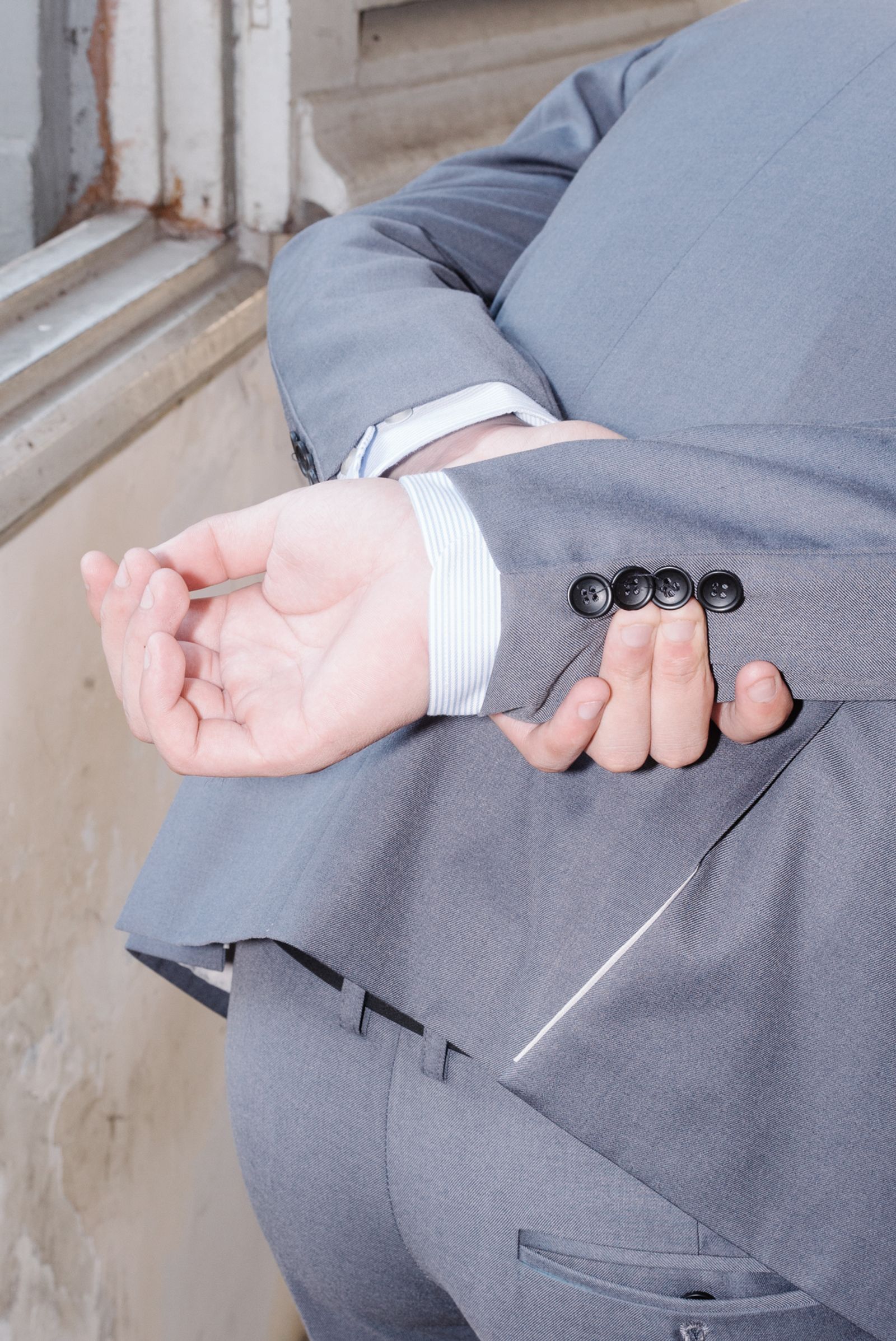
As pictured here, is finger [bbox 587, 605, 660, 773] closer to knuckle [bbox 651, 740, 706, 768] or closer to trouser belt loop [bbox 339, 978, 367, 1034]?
knuckle [bbox 651, 740, 706, 768]

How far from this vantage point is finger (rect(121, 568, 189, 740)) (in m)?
0.59

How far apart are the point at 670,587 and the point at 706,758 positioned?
0.11 meters

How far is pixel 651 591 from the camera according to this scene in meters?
0.52

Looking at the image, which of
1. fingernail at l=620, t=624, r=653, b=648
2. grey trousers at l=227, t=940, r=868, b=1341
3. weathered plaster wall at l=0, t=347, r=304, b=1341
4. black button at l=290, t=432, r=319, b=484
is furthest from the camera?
weathered plaster wall at l=0, t=347, r=304, b=1341

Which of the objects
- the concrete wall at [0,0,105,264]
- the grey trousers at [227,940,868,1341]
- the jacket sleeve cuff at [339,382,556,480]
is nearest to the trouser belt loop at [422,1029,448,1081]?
the grey trousers at [227,940,868,1341]

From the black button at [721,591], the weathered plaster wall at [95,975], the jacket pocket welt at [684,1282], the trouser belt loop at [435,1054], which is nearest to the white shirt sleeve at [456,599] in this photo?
the black button at [721,591]

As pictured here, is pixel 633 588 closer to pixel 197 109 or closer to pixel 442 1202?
pixel 442 1202

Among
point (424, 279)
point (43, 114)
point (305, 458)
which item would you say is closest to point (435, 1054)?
point (305, 458)

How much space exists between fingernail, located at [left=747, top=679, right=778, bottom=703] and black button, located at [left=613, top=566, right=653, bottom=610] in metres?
0.07

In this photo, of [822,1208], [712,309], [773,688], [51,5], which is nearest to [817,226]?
[712,309]

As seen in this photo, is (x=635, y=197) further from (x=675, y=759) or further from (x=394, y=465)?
(x=675, y=759)

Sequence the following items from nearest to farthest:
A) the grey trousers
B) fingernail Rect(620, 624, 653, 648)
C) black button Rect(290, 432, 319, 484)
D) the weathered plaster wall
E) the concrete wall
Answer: fingernail Rect(620, 624, 653, 648) → the grey trousers → black button Rect(290, 432, 319, 484) → the weathered plaster wall → the concrete wall

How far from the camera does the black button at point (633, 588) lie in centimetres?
52

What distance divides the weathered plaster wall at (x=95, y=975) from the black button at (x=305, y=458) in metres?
0.26
